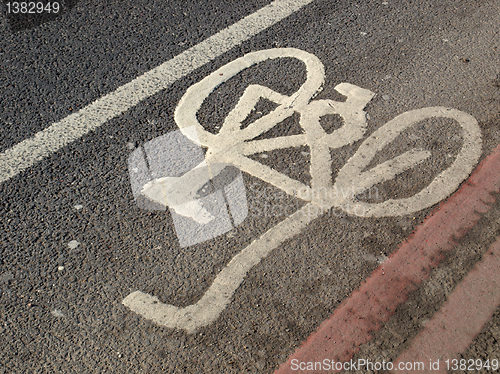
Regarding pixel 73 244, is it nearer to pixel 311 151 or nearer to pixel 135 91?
pixel 135 91

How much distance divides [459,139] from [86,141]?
8.44ft

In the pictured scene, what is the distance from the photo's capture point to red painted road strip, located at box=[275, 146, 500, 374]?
2.25 m

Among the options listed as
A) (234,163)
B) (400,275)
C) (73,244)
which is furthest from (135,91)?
(400,275)

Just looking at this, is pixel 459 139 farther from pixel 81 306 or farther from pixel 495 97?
pixel 81 306

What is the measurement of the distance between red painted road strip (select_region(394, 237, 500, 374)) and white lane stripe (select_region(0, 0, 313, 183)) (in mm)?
2499

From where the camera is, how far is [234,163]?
3068 millimetres

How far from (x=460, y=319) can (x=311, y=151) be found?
54.2 inches

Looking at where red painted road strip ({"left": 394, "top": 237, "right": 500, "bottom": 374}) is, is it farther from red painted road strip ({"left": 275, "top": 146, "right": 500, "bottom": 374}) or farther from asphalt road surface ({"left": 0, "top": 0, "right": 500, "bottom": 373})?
red painted road strip ({"left": 275, "top": 146, "right": 500, "bottom": 374})

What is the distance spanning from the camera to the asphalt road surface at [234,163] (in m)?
2.31

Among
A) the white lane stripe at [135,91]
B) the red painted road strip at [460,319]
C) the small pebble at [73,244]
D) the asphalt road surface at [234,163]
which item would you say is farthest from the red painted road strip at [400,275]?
the white lane stripe at [135,91]

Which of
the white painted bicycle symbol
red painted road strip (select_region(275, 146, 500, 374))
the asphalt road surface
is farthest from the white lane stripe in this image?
red painted road strip (select_region(275, 146, 500, 374))

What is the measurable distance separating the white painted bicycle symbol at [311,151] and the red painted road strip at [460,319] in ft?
1.73

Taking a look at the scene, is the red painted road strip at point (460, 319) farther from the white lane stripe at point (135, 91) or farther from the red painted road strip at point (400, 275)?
the white lane stripe at point (135, 91)

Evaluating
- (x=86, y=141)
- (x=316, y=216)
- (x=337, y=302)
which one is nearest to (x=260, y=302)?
(x=337, y=302)
